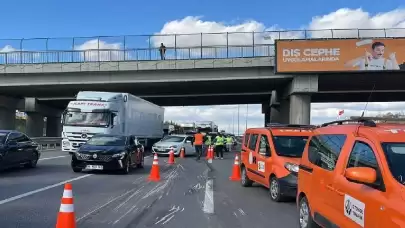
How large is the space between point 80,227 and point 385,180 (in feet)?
15.5

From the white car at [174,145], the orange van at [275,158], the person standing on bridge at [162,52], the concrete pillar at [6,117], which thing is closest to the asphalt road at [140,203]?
the orange van at [275,158]

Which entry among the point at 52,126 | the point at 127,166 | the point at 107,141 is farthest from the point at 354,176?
the point at 52,126

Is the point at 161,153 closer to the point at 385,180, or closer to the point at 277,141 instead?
the point at 277,141

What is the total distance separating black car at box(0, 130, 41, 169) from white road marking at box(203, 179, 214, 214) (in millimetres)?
6772

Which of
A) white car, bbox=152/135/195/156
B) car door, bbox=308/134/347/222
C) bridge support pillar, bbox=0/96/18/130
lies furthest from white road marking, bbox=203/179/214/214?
bridge support pillar, bbox=0/96/18/130

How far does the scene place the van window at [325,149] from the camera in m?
5.76

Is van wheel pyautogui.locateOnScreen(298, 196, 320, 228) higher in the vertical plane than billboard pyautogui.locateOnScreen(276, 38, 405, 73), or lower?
lower

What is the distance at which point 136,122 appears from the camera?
1176 inches

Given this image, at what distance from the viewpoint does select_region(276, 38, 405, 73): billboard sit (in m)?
32.8

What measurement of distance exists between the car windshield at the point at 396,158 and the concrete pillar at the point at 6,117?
44.2 meters

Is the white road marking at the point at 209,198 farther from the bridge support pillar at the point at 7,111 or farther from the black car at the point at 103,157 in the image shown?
the bridge support pillar at the point at 7,111

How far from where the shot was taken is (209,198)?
1067 cm

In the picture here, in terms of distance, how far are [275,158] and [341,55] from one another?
24.9 meters

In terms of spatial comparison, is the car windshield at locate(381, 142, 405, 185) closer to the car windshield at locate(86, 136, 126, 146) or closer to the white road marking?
the white road marking
